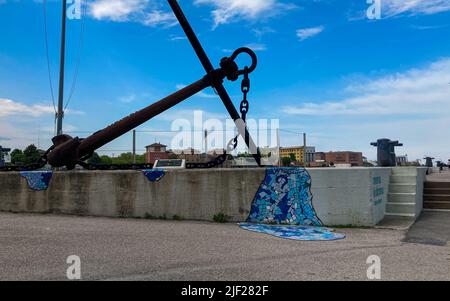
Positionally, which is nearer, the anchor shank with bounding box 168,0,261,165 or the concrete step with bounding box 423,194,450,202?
the anchor shank with bounding box 168,0,261,165

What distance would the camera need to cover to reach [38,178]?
926 cm

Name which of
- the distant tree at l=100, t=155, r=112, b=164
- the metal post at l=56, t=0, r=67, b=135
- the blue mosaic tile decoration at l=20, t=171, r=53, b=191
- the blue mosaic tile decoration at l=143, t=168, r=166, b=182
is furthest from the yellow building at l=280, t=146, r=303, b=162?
the metal post at l=56, t=0, r=67, b=135

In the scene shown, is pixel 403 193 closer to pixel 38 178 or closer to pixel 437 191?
pixel 437 191

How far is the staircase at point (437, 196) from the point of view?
10.8 m

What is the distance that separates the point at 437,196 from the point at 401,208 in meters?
2.77

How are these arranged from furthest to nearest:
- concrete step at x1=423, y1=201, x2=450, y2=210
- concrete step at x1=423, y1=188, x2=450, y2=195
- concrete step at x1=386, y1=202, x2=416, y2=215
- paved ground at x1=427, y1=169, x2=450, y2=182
→ paved ground at x1=427, y1=169, x2=450, y2=182, concrete step at x1=423, y1=188, x2=450, y2=195, concrete step at x1=423, y1=201, x2=450, y2=210, concrete step at x1=386, y1=202, x2=416, y2=215

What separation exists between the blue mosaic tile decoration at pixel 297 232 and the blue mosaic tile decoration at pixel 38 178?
4.82 meters

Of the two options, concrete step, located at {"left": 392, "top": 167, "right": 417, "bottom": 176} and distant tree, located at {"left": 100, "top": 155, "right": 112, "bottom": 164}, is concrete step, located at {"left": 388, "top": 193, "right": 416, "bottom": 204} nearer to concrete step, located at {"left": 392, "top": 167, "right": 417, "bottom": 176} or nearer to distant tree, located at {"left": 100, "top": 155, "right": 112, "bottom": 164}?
concrete step, located at {"left": 392, "top": 167, "right": 417, "bottom": 176}

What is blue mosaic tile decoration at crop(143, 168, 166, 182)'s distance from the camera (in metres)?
8.62

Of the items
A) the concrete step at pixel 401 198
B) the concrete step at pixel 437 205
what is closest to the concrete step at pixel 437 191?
the concrete step at pixel 437 205

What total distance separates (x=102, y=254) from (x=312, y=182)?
4.55m

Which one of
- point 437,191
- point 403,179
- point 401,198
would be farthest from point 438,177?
point 401,198

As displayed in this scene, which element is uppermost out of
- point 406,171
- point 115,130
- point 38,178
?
point 115,130

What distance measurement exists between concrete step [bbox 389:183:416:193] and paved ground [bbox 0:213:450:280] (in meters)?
2.05
